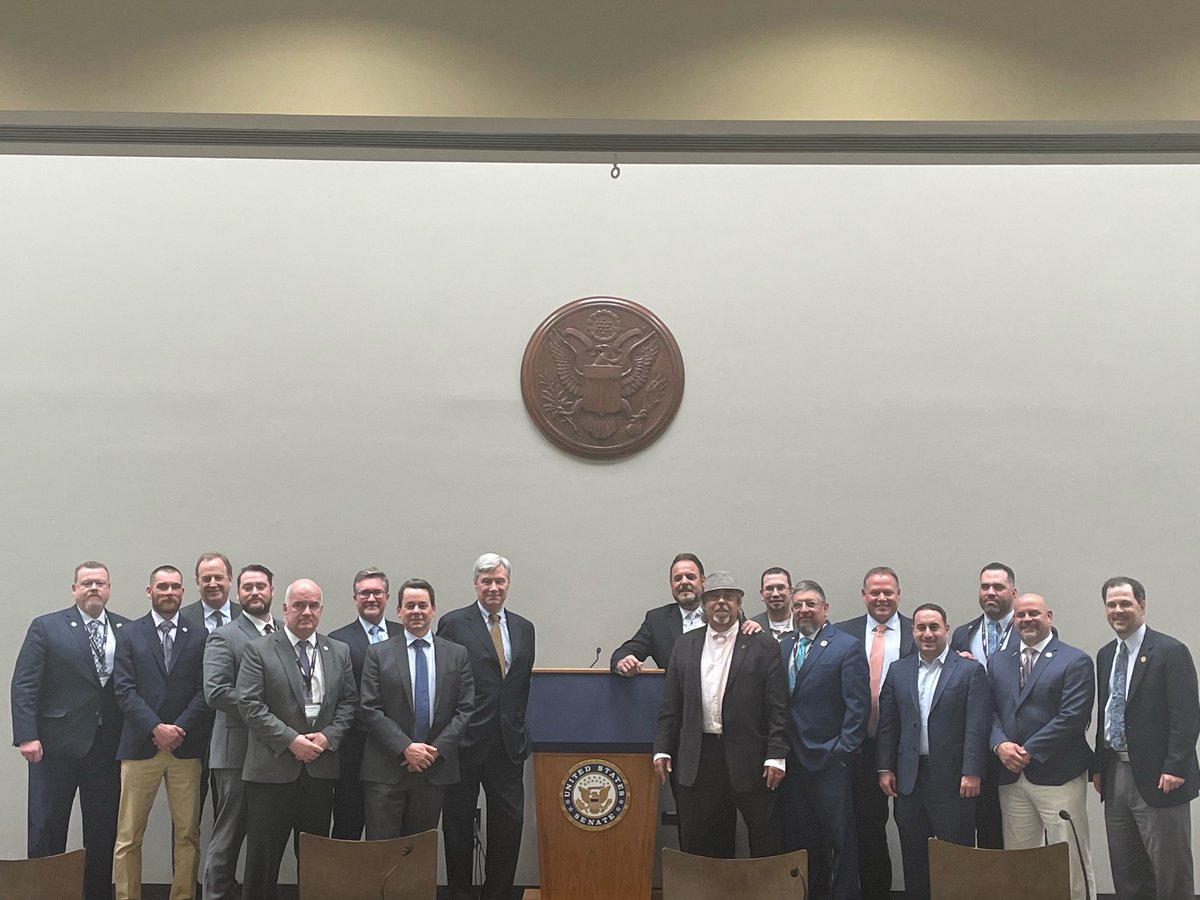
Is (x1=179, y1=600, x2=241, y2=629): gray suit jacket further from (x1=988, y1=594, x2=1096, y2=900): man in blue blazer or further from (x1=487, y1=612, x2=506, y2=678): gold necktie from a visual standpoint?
(x1=988, y1=594, x2=1096, y2=900): man in blue blazer

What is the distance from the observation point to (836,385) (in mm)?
6785

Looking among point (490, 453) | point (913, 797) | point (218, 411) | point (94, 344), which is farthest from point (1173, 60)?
point (94, 344)

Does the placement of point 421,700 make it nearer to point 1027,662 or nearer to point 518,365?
point 518,365

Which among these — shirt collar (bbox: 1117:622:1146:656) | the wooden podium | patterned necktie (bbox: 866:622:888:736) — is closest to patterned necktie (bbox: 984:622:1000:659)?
patterned necktie (bbox: 866:622:888:736)

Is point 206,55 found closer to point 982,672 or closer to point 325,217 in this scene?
point 325,217

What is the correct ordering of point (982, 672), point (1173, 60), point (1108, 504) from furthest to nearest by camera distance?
point (1108, 504) → point (982, 672) → point (1173, 60)

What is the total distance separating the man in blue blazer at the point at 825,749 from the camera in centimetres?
530

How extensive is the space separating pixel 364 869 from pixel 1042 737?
304 cm

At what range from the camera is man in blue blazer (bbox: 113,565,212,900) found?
5395 millimetres

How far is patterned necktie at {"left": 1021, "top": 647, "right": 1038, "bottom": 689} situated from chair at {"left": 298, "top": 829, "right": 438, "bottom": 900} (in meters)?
2.96

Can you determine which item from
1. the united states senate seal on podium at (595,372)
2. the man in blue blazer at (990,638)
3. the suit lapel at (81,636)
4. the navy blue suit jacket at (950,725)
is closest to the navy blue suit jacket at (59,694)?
the suit lapel at (81,636)

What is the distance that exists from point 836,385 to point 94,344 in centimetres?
420

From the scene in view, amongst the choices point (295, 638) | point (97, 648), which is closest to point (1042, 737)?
point (295, 638)

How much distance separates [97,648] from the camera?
220 inches
